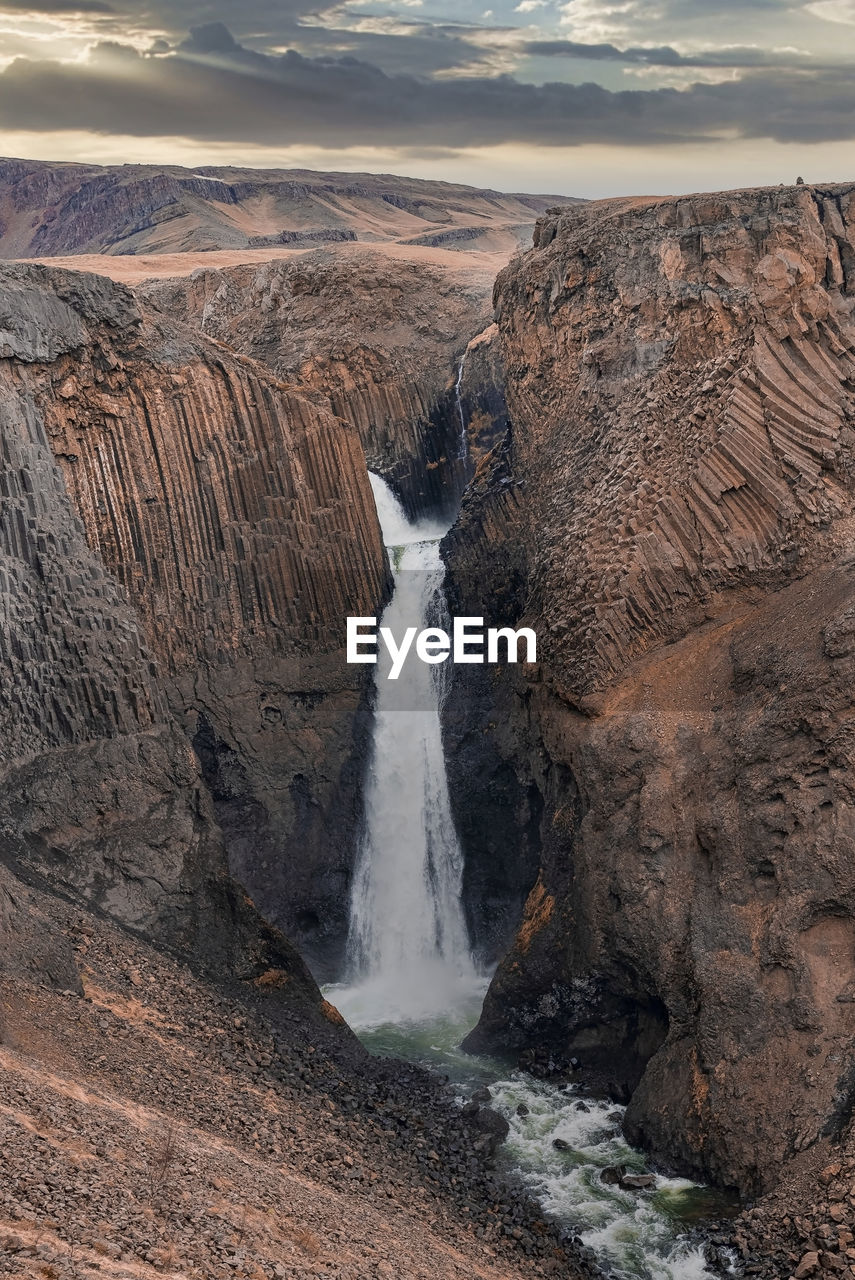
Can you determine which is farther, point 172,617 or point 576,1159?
point 172,617

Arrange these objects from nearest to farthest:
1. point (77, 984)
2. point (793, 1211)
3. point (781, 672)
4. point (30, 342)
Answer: point (793, 1211) < point (77, 984) < point (781, 672) < point (30, 342)

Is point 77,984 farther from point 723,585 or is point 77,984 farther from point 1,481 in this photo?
point 723,585

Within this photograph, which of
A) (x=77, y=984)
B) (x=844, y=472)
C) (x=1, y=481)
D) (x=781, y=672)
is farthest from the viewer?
(x=1, y=481)

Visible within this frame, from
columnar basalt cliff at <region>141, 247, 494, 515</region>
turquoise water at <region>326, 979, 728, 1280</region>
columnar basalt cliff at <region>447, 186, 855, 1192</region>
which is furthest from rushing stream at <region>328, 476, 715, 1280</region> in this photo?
columnar basalt cliff at <region>141, 247, 494, 515</region>

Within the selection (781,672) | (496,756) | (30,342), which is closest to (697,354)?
(781,672)

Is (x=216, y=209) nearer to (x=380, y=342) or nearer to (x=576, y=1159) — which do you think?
(x=380, y=342)

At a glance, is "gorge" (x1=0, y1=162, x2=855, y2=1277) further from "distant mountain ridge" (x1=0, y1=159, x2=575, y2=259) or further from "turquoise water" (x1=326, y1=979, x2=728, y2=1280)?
"distant mountain ridge" (x1=0, y1=159, x2=575, y2=259)

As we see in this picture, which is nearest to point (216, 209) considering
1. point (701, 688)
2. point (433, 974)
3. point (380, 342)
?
point (380, 342)
